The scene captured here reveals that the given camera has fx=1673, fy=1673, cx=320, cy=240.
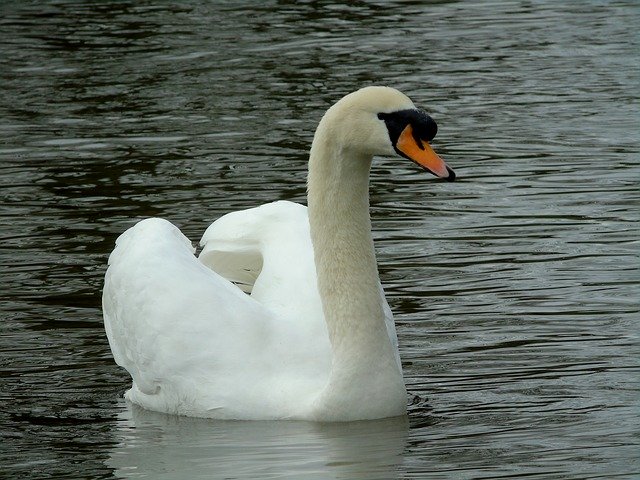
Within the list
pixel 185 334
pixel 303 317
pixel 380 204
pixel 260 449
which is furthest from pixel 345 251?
pixel 380 204

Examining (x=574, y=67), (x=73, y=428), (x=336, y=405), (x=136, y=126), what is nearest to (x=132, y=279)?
(x=73, y=428)

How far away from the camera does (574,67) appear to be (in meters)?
17.1

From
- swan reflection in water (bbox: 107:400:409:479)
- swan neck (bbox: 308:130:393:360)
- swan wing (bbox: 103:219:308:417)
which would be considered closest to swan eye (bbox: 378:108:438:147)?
swan neck (bbox: 308:130:393:360)

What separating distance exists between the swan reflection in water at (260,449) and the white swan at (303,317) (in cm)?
7

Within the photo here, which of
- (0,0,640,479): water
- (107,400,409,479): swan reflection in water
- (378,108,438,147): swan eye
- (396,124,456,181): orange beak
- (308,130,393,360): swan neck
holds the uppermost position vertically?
(378,108,438,147): swan eye

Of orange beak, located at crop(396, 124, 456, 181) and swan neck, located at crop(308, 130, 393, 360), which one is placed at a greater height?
orange beak, located at crop(396, 124, 456, 181)

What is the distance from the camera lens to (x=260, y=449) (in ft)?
23.5

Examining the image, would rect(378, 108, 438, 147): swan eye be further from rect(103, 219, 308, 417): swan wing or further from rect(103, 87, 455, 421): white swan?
rect(103, 219, 308, 417): swan wing

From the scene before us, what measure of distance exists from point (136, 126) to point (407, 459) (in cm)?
865

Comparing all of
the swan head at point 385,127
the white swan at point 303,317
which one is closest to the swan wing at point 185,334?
the white swan at point 303,317

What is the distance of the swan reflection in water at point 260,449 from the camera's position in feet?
22.6

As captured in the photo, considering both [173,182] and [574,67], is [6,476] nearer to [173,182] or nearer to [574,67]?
[173,182]

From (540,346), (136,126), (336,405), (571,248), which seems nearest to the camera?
(336,405)

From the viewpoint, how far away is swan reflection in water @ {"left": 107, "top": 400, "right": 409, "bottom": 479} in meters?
6.88
